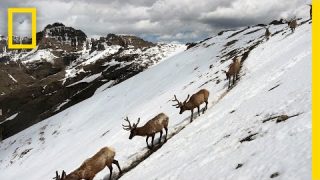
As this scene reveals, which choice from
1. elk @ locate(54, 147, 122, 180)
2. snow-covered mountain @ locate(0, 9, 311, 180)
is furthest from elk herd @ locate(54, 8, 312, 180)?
snow-covered mountain @ locate(0, 9, 311, 180)

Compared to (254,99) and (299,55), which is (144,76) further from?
(254,99)

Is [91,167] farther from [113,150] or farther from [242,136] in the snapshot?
[242,136]

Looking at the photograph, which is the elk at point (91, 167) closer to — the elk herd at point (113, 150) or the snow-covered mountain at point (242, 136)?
the elk herd at point (113, 150)

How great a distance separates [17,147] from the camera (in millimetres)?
70750

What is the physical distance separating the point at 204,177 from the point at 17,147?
205 ft

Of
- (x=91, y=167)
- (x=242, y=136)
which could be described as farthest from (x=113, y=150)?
(x=242, y=136)

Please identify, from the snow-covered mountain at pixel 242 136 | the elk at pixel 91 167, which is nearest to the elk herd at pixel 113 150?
the elk at pixel 91 167

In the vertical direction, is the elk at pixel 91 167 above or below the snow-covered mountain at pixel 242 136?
below

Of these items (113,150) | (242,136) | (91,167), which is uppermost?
(242,136)

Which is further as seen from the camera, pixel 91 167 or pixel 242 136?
pixel 91 167

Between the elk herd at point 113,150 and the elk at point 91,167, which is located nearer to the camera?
the elk at point 91,167

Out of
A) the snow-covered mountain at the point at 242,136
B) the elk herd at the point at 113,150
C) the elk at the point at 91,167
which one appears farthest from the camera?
the elk herd at the point at 113,150

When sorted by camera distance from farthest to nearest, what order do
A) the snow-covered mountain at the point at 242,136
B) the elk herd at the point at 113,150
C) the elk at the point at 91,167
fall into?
the elk herd at the point at 113,150 < the elk at the point at 91,167 < the snow-covered mountain at the point at 242,136

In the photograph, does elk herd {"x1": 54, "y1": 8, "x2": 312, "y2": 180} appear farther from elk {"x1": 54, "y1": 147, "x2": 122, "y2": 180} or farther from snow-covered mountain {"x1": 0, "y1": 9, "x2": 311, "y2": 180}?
snow-covered mountain {"x1": 0, "y1": 9, "x2": 311, "y2": 180}
